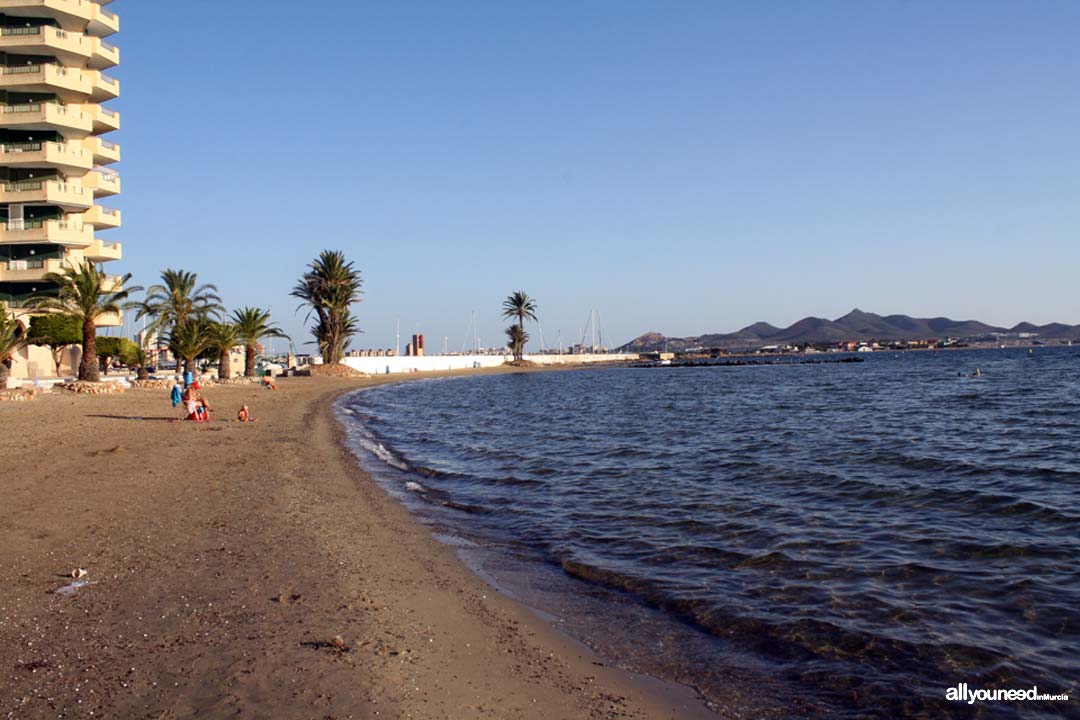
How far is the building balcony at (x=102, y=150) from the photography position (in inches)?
2114

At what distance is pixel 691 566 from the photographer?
986 cm

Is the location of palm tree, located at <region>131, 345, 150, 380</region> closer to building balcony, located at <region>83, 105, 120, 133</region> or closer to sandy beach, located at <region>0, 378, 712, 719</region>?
building balcony, located at <region>83, 105, 120, 133</region>

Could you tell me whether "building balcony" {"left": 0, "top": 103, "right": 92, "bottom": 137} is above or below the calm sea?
above

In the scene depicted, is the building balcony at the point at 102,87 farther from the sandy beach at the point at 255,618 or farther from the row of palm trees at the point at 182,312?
the sandy beach at the point at 255,618

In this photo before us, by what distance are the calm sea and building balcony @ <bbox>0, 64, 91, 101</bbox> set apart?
41095mm

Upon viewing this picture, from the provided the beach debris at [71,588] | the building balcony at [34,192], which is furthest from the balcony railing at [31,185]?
the beach debris at [71,588]

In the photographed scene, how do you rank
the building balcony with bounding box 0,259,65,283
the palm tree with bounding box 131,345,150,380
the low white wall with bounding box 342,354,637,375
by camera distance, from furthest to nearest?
the low white wall with bounding box 342,354,637,375 < the building balcony with bounding box 0,259,65,283 < the palm tree with bounding box 131,345,150,380

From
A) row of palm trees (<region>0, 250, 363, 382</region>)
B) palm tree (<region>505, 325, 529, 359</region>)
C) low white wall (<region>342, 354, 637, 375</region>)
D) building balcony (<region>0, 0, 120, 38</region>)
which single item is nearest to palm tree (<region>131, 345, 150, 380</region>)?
row of palm trees (<region>0, 250, 363, 382</region>)

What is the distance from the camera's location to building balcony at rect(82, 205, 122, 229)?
54.2 metres

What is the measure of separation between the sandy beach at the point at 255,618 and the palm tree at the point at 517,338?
427ft

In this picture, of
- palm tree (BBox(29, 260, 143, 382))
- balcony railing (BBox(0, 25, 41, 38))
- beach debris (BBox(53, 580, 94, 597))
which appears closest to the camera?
beach debris (BBox(53, 580, 94, 597))

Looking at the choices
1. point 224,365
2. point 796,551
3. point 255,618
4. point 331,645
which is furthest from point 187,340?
point 331,645

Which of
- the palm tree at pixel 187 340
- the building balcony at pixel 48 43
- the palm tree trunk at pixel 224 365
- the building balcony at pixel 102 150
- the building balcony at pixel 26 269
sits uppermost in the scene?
the building balcony at pixel 48 43

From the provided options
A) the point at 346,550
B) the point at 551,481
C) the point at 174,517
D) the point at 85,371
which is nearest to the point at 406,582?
the point at 346,550
